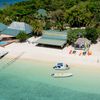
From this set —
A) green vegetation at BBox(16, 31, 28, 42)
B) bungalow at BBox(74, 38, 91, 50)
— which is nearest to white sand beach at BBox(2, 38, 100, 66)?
bungalow at BBox(74, 38, 91, 50)

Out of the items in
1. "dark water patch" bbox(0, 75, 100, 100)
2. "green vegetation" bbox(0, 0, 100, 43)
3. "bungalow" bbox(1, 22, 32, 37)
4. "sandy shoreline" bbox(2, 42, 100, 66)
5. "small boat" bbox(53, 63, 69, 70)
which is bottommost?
"dark water patch" bbox(0, 75, 100, 100)

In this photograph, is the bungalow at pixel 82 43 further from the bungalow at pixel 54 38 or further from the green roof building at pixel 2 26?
the green roof building at pixel 2 26

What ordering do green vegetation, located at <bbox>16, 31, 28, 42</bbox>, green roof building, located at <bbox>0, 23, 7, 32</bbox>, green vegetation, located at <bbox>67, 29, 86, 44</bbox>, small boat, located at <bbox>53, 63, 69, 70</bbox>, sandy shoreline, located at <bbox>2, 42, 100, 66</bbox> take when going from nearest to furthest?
small boat, located at <bbox>53, 63, 69, 70</bbox> < sandy shoreline, located at <bbox>2, 42, 100, 66</bbox> < green vegetation, located at <bbox>67, 29, 86, 44</bbox> < green vegetation, located at <bbox>16, 31, 28, 42</bbox> < green roof building, located at <bbox>0, 23, 7, 32</bbox>

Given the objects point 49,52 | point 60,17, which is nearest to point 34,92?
point 49,52

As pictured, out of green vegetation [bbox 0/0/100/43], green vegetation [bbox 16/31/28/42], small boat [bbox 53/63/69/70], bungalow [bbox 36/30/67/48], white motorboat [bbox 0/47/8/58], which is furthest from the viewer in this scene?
green vegetation [bbox 0/0/100/43]

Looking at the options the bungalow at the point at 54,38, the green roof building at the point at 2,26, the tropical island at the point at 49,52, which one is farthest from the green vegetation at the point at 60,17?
the bungalow at the point at 54,38

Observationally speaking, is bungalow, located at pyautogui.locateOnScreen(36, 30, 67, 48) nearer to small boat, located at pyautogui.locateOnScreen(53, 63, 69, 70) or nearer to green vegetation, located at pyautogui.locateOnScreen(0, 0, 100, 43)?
green vegetation, located at pyautogui.locateOnScreen(0, 0, 100, 43)

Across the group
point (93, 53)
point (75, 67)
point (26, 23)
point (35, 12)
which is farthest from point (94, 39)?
point (35, 12)
